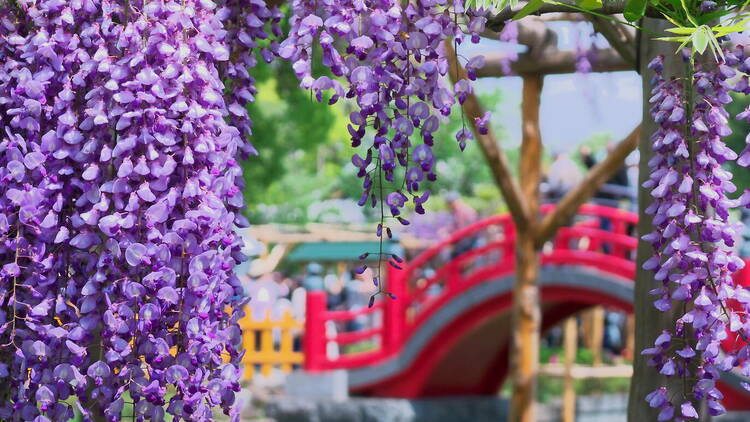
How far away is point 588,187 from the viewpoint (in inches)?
339

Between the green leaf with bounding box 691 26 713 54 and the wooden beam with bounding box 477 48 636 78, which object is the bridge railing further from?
the green leaf with bounding box 691 26 713 54

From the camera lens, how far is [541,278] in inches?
470

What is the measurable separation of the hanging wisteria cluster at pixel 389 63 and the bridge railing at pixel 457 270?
6907 mm

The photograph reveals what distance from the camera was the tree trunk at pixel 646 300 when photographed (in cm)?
433

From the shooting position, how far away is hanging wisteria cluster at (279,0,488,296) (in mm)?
3697

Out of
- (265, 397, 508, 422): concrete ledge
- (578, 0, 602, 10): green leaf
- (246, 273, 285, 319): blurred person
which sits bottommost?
(265, 397, 508, 422): concrete ledge

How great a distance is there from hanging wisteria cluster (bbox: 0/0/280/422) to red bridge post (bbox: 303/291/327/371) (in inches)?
362

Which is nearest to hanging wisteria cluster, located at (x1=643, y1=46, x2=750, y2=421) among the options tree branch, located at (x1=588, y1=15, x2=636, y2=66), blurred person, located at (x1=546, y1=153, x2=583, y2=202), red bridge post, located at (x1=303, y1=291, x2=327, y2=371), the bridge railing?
tree branch, located at (x1=588, y1=15, x2=636, y2=66)

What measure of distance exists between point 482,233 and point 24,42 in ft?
34.9

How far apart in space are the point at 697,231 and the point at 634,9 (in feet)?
2.58

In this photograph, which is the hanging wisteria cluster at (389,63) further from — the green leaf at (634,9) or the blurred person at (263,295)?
the blurred person at (263,295)

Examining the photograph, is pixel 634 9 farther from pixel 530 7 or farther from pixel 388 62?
pixel 388 62

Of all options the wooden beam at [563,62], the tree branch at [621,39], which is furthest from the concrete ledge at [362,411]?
the tree branch at [621,39]

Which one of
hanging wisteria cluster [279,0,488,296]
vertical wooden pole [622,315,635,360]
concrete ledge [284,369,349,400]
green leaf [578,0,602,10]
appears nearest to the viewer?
hanging wisteria cluster [279,0,488,296]
